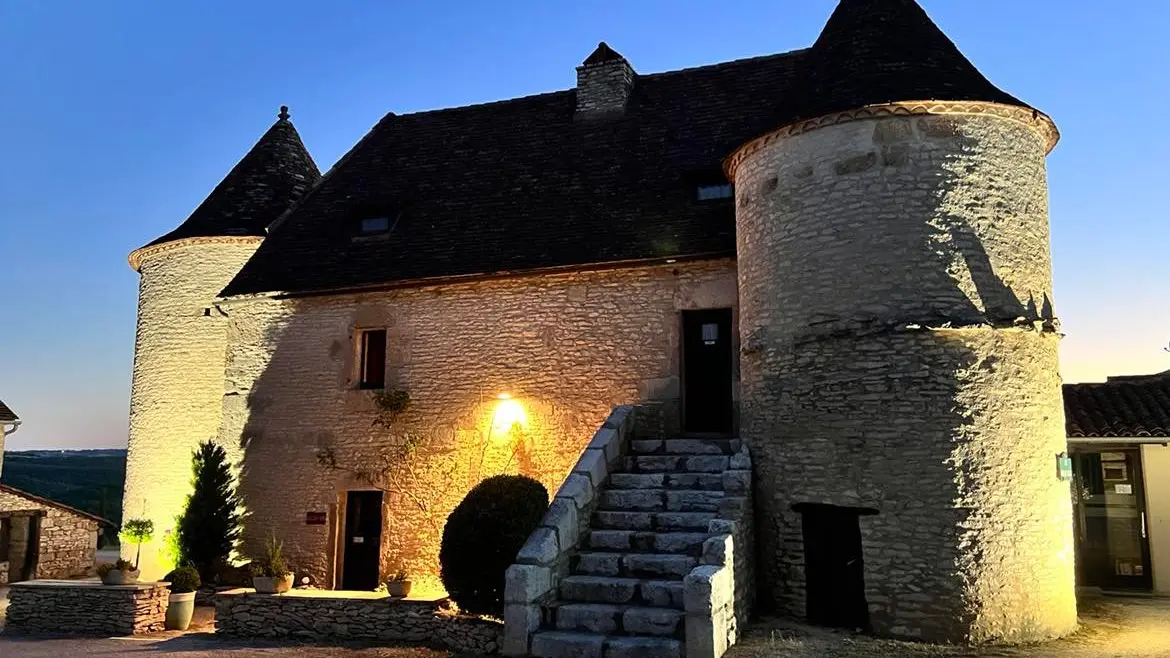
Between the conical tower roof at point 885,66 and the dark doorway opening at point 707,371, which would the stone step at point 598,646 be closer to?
the dark doorway opening at point 707,371

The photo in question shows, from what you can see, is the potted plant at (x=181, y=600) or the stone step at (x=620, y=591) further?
the potted plant at (x=181, y=600)

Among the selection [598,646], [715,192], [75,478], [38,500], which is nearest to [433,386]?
[715,192]

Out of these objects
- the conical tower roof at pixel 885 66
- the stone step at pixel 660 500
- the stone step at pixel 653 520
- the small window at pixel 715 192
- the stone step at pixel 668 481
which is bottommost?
the stone step at pixel 653 520

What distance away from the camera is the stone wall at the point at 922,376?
8289mm

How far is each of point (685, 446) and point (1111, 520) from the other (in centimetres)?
752

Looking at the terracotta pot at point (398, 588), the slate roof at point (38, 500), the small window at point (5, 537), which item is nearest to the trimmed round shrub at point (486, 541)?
the terracotta pot at point (398, 588)

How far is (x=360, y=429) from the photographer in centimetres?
1282

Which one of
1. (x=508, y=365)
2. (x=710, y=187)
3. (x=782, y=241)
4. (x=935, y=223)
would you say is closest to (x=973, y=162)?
(x=935, y=223)

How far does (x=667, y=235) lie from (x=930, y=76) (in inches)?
159

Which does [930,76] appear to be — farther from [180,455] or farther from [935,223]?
[180,455]

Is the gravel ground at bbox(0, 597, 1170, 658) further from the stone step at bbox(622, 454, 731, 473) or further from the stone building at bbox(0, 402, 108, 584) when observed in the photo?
the stone building at bbox(0, 402, 108, 584)

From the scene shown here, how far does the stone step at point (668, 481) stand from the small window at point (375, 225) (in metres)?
6.64

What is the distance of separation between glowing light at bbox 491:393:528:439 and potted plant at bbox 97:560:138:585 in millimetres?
5397

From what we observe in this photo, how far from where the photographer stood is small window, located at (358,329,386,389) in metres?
13.1
